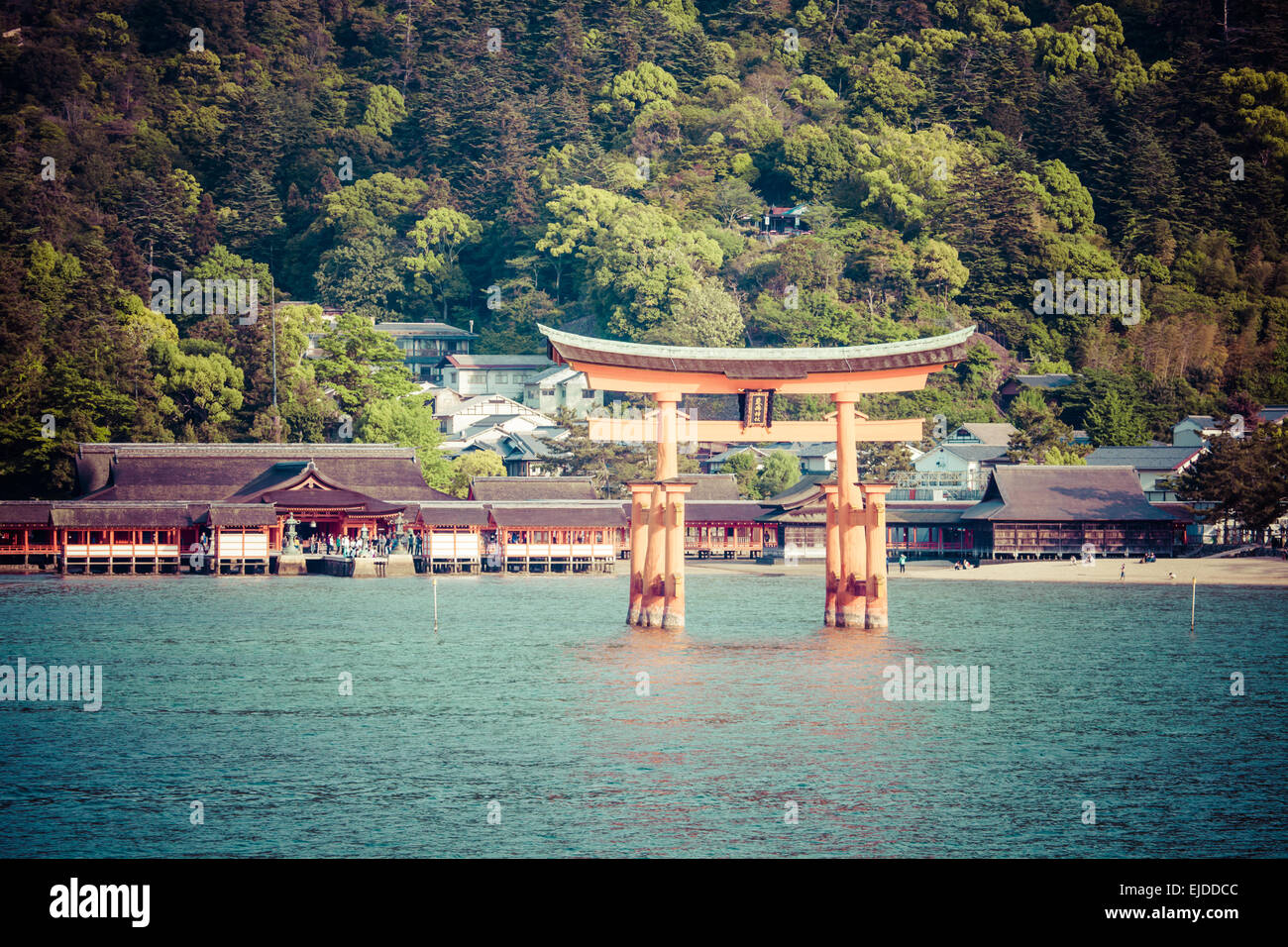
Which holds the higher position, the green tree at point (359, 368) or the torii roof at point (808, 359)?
the green tree at point (359, 368)

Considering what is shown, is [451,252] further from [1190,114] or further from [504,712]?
[504,712]

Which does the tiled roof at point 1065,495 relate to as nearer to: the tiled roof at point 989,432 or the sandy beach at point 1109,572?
the sandy beach at point 1109,572

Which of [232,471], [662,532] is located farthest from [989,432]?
[662,532]

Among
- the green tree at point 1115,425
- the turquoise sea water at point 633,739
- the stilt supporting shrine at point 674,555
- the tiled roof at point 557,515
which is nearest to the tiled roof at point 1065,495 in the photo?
the green tree at point 1115,425

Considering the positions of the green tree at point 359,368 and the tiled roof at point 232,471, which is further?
the green tree at point 359,368

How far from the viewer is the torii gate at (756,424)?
35094 mm

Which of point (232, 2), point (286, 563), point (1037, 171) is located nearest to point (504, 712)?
point (286, 563)

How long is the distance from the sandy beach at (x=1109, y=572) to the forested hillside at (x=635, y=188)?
13.9 m

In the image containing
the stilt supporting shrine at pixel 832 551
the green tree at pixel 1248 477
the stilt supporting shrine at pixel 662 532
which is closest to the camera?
the stilt supporting shrine at pixel 662 532

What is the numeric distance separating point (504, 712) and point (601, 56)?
106 m

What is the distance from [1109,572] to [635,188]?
193 feet

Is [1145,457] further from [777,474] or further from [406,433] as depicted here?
[406,433]

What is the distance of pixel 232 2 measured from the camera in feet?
425

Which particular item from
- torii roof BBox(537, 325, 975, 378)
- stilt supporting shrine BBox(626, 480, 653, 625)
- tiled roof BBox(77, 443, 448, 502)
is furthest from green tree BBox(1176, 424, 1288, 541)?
tiled roof BBox(77, 443, 448, 502)
